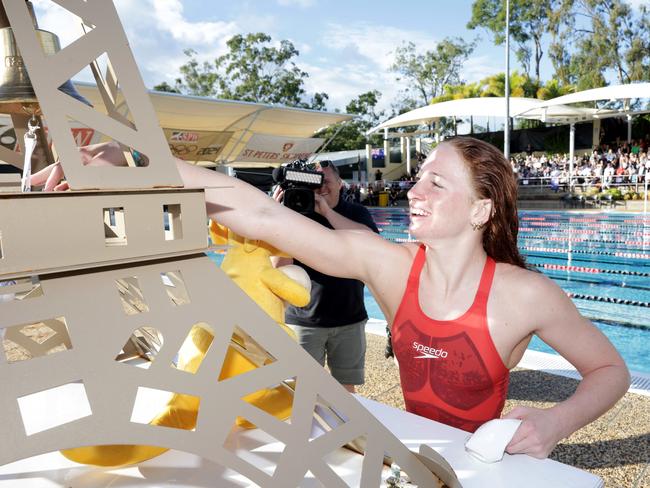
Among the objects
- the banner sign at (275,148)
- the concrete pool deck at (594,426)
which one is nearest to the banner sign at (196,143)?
the banner sign at (275,148)

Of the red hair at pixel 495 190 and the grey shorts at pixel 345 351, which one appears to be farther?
the grey shorts at pixel 345 351

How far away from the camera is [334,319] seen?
3.13m

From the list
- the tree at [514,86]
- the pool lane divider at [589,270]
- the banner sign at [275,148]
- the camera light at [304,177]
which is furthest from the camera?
the tree at [514,86]

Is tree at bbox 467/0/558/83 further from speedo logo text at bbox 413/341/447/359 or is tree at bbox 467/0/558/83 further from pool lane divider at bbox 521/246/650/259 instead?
speedo logo text at bbox 413/341/447/359

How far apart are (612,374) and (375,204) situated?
863 inches

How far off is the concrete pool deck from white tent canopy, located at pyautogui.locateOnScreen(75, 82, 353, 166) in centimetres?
706

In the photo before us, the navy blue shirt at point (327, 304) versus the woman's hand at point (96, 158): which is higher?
the woman's hand at point (96, 158)

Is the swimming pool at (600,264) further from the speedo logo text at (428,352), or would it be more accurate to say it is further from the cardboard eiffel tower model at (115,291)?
the cardboard eiffel tower model at (115,291)

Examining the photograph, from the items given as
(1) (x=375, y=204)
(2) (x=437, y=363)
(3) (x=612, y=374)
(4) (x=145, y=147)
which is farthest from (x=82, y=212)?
(1) (x=375, y=204)

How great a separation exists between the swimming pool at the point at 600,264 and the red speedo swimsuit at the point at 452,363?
5.12 metres

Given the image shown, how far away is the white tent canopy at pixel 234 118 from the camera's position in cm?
991

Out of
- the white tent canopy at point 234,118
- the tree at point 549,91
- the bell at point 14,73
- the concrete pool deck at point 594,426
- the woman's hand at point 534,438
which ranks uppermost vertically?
the tree at point 549,91

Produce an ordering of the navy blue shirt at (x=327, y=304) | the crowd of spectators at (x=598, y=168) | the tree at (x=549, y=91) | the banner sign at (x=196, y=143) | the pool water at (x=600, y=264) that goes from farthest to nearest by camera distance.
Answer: the tree at (x=549, y=91) < the crowd of spectators at (x=598, y=168) < the banner sign at (x=196, y=143) < the pool water at (x=600, y=264) < the navy blue shirt at (x=327, y=304)

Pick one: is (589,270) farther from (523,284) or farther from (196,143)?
(196,143)
